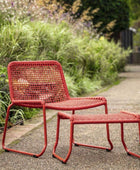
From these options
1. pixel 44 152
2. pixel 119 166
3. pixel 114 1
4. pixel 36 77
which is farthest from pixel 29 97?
pixel 114 1

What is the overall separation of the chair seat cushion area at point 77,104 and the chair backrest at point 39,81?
200 mm

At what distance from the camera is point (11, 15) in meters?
7.50

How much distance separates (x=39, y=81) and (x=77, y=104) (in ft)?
2.37

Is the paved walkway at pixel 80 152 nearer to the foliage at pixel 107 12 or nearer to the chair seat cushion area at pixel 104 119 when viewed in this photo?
the chair seat cushion area at pixel 104 119

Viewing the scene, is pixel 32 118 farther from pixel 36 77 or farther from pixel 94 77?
pixel 94 77

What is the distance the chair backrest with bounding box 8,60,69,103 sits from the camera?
159 inches

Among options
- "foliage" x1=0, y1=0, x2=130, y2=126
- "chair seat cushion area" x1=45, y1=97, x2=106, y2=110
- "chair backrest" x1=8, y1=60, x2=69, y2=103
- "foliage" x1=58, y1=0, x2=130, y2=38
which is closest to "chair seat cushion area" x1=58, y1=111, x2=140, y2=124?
"chair seat cushion area" x1=45, y1=97, x2=106, y2=110

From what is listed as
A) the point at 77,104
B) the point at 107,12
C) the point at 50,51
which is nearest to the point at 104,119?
the point at 77,104

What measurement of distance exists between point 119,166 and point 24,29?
139 inches

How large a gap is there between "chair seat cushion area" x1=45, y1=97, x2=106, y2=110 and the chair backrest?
20 centimetres

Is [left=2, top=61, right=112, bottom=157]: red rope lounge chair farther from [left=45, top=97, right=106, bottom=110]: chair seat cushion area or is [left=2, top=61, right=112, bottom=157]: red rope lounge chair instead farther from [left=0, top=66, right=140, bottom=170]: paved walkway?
[left=0, top=66, right=140, bottom=170]: paved walkway

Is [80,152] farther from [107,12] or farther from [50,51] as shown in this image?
[107,12]

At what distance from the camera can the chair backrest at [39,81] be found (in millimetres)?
4047

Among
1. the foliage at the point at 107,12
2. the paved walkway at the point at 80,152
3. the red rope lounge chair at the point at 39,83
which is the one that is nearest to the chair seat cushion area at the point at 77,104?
the red rope lounge chair at the point at 39,83
